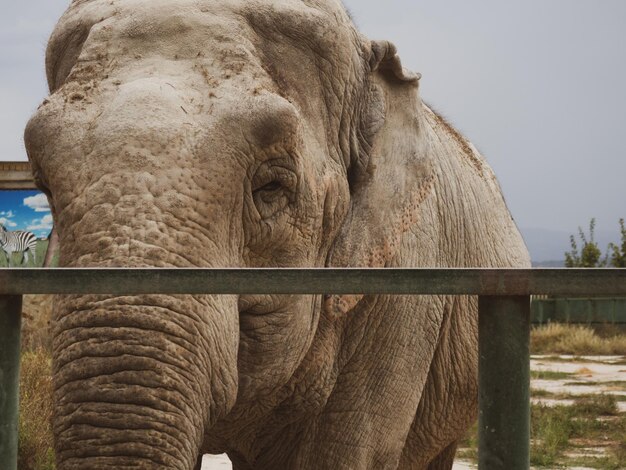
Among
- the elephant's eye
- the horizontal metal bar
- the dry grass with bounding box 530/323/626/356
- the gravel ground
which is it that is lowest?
the gravel ground

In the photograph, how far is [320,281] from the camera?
6.37 ft

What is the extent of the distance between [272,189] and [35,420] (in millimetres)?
4870

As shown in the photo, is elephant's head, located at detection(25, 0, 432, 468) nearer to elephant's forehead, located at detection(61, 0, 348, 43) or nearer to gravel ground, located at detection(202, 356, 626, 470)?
elephant's forehead, located at detection(61, 0, 348, 43)

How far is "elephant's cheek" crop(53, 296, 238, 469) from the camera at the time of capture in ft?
9.05

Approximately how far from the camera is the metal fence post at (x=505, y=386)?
1.93m

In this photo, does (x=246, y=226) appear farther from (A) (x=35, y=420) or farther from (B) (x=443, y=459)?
(A) (x=35, y=420)

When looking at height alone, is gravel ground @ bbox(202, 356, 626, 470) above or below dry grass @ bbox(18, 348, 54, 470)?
below

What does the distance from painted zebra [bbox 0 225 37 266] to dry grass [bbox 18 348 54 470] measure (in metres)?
7.55

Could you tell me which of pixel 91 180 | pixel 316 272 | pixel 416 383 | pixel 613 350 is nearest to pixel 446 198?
pixel 416 383

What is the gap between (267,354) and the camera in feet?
11.9

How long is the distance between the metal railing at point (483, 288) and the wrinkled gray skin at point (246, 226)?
2.84 ft

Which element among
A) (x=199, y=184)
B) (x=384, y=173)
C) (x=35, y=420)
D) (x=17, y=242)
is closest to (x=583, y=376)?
(x=17, y=242)

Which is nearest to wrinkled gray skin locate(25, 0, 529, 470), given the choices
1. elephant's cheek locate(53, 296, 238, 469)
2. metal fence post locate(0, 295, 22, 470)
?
elephant's cheek locate(53, 296, 238, 469)

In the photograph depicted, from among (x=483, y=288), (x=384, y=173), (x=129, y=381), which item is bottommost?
(x=129, y=381)
